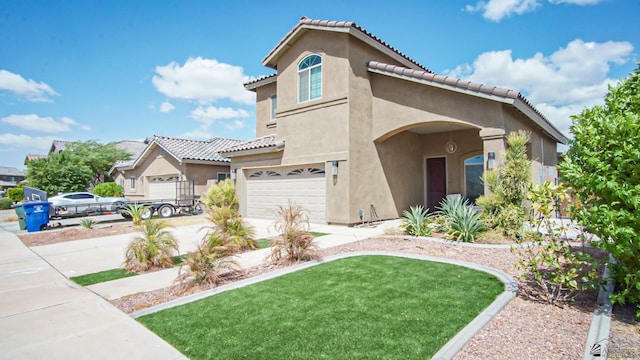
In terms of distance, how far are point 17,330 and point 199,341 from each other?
2.50 m

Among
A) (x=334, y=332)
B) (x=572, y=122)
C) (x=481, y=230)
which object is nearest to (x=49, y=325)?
(x=334, y=332)

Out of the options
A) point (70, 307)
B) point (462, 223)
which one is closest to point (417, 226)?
point (462, 223)

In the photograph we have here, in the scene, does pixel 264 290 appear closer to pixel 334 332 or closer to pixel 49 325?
pixel 334 332

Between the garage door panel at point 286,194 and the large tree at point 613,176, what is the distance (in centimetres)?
892

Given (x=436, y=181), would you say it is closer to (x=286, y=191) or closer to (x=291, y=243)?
(x=286, y=191)

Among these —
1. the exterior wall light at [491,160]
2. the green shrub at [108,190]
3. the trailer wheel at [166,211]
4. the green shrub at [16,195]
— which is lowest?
the trailer wheel at [166,211]

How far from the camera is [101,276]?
670 centimetres

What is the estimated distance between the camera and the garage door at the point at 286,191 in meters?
13.5

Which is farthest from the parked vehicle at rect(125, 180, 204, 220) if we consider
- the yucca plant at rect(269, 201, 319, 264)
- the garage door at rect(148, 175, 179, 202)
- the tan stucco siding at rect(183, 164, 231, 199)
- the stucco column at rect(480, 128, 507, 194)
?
the stucco column at rect(480, 128, 507, 194)

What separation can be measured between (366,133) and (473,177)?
5714mm

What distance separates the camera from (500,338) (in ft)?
11.6

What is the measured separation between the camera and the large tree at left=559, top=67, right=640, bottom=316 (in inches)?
138

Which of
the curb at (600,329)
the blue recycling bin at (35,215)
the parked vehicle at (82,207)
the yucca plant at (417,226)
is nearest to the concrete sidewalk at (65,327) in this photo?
the curb at (600,329)

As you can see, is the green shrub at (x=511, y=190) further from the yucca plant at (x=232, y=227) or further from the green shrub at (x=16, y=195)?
the green shrub at (x=16, y=195)
